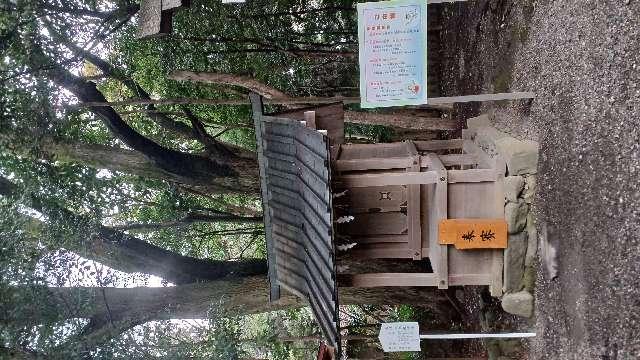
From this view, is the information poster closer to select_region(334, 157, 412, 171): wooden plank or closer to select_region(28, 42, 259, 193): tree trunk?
select_region(334, 157, 412, 171): wooden plank

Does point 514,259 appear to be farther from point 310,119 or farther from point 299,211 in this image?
point 310,119

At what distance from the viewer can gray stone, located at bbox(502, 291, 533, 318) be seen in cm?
615

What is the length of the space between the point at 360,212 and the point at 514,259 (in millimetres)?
1859

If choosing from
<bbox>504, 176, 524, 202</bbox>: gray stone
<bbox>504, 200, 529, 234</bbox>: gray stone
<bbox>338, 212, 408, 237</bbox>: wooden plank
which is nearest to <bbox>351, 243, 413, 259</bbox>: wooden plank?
<bbox>338, 212, 408, 237</bbox>: wooden plank

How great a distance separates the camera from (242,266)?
9.25m

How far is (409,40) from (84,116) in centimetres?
831

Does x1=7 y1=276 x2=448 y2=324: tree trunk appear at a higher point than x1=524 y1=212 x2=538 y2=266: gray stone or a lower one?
lower

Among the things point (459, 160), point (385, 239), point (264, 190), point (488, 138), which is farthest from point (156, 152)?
point (488, 138)

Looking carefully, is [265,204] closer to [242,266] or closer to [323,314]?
[323,314]

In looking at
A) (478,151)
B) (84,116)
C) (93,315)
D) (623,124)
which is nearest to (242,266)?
(93,315)

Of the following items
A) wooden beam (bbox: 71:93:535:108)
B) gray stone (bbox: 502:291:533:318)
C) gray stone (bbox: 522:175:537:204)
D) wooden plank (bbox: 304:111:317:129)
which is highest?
wooden beam (bbox: 71:93:535:108)

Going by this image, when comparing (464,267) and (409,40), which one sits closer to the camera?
(409,40)

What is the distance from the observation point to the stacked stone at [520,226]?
6027 mm

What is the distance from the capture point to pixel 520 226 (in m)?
6.06
